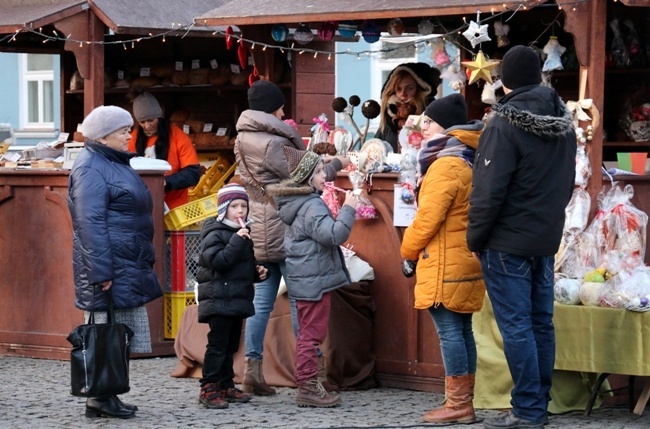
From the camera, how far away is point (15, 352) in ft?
32.6

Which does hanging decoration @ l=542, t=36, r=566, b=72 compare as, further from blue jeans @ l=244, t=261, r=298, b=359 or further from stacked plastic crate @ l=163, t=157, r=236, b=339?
stacked plastic crate @ l=163, t=157, r=236, b=339

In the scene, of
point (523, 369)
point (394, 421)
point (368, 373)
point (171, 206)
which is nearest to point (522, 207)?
point (523, 369)

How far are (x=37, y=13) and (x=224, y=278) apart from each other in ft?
14.0

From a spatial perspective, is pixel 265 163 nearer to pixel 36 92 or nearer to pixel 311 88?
pixel 311 88

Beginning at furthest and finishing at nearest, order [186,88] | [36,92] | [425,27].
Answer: [36,92]
[186,88]
[425,27]

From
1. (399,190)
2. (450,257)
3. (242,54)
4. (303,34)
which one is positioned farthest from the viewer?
(242,54)

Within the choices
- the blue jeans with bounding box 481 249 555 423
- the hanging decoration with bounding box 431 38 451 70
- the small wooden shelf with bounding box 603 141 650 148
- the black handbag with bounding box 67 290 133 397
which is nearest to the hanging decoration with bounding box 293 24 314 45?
the hanging decoration with bounding box 431 38 451 70

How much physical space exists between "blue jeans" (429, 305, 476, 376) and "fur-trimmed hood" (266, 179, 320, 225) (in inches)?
38.4

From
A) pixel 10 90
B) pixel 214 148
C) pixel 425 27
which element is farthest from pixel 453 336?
pixel 10 90

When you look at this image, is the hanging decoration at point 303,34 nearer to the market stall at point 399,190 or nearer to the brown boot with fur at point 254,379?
the market stall at point 399,190

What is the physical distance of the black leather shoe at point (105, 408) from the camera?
7591mm

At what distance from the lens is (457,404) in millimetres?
7395

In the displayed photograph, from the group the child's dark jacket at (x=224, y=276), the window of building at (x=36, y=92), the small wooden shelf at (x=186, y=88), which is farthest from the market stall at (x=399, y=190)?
the window of building at (x=36, y=92)

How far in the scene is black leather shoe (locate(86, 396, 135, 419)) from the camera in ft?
24.9
